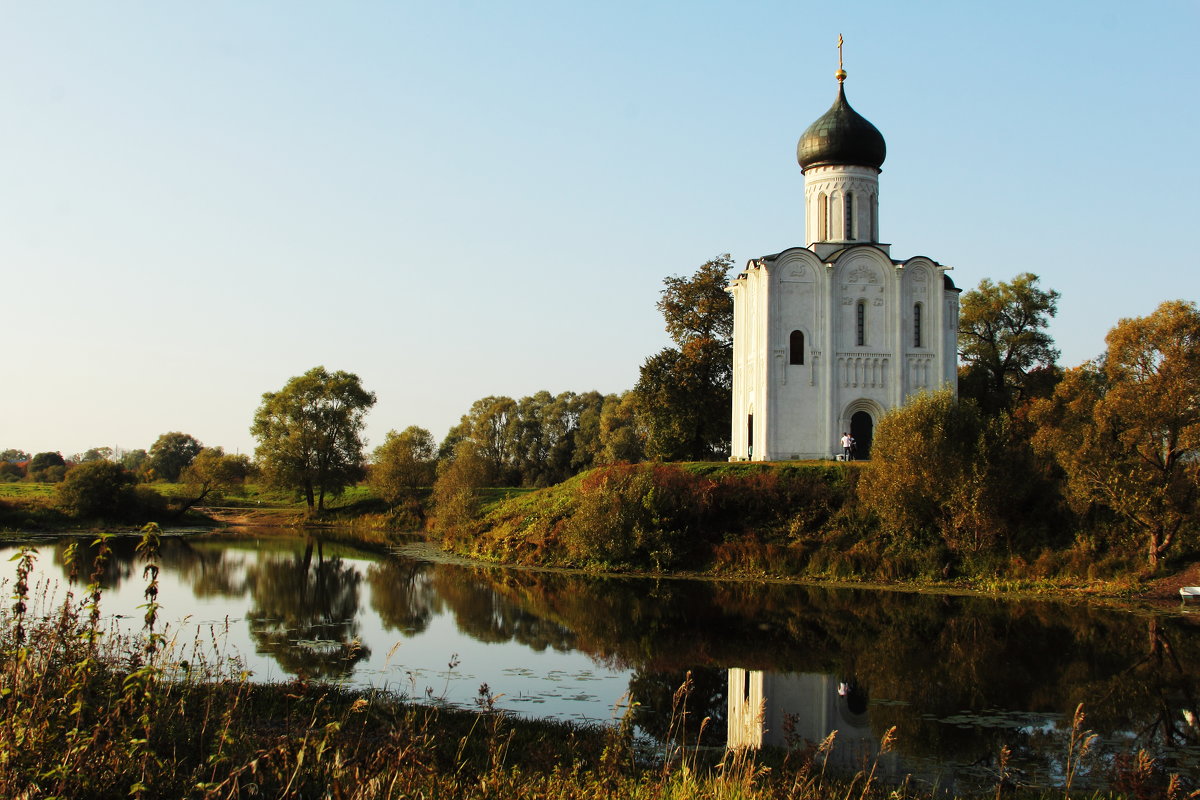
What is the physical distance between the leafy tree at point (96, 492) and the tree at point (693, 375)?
75.6ft

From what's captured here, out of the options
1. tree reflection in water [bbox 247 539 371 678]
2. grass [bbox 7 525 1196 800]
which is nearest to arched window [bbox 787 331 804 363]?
tree reflection in water [bbox 247 539 371 678]

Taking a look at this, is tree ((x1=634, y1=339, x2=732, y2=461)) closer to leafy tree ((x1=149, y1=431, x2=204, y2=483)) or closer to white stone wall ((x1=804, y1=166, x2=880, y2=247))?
white stone wall ((x1=804, y1=166, x2=880, y2=247))

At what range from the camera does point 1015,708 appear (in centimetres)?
1287

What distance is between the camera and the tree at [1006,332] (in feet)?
143

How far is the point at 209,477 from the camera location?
176 feet

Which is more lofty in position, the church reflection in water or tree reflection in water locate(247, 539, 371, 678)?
tree reflection in water locate(247, 539, 371, 678)

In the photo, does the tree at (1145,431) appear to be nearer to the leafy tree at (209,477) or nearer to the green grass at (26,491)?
the leafy tree at (209,477)

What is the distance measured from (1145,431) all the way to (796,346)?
1302 centimetres

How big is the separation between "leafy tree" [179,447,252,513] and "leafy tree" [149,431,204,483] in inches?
1323

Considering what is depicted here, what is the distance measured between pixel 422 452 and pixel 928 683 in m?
59.0

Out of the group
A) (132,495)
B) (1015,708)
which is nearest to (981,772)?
(1015,708)

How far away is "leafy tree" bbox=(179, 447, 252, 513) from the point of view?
5381cm

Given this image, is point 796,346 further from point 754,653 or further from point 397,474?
point 397,474

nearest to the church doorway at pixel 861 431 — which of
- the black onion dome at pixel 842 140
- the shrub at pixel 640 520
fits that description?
the shrub at pixel 640 520
